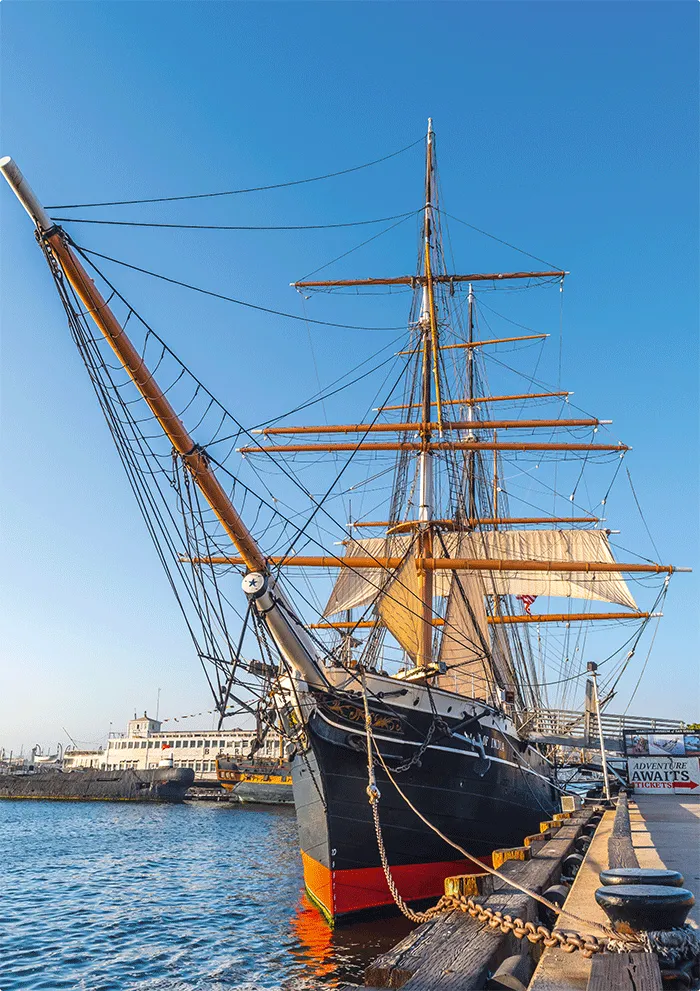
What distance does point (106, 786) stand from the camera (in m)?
73.4

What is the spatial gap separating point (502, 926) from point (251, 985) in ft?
30.8

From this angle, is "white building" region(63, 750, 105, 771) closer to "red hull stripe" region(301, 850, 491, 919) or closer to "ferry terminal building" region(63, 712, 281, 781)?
"ferry terminal building" region(63, 712, 281, 781)

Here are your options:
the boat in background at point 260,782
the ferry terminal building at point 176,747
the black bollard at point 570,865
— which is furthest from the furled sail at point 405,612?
the ferry terminal building at point 176,747

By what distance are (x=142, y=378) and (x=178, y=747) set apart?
84748 millimetres

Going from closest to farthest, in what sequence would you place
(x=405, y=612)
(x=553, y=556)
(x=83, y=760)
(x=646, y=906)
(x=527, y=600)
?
(x=646, y=906)
(x=405, y=612)
(x=553, y=556)
(x=527, y=600)
(x=83, y=760)

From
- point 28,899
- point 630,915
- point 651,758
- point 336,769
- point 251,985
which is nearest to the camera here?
point 630,915

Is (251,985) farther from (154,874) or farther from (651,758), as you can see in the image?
(651,758)

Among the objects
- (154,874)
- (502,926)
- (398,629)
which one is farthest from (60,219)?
(154,874)

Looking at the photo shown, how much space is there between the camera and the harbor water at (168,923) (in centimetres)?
1223

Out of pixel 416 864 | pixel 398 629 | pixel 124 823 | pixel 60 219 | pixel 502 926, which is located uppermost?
pixel 60 219

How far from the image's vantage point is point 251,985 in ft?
38.0

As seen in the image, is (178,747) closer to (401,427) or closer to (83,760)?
(83,760)

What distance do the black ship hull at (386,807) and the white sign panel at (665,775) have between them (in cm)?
1109

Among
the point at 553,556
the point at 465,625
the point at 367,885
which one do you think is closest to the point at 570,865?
the point at 367,885
